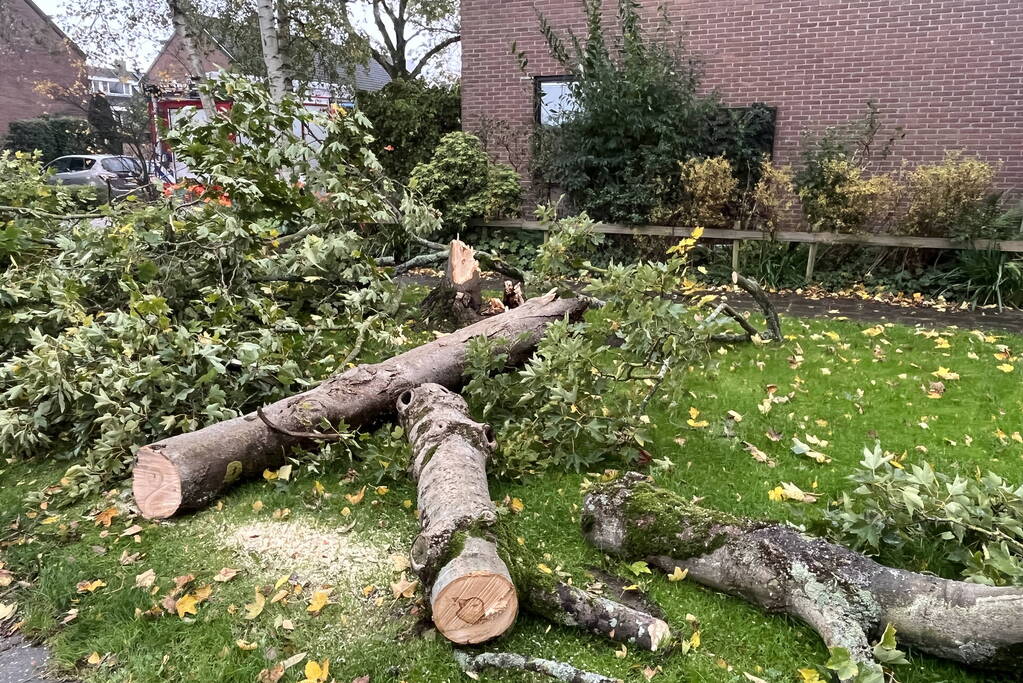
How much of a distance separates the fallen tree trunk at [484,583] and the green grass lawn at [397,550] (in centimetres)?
9

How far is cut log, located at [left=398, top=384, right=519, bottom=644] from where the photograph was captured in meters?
2.37

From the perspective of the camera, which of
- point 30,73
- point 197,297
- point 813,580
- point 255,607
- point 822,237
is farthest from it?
point 30,73

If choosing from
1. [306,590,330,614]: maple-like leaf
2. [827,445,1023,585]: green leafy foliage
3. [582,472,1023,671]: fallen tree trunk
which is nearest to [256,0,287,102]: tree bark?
[306,590,330,614]: maple-like leaf

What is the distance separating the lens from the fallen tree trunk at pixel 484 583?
7.77 ft

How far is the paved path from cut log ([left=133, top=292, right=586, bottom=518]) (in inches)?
32.1

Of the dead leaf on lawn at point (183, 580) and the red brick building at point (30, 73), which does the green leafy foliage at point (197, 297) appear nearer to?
the dead leaf on lawn at point (183, 580)

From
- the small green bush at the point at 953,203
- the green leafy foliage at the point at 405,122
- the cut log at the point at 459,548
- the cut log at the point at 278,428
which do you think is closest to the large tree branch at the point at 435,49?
the green leafy foliage at the point at 405,122

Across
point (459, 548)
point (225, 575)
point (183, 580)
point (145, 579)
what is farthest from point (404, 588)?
point (145, 579)

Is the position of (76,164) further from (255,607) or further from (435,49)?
(255,607)

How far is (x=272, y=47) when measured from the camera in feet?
31.7

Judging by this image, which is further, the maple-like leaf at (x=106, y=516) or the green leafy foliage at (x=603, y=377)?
the green leafy foliage at (x=603, y=377)

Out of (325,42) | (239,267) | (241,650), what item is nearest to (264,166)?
(239,267)

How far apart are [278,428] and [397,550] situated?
1.05 meters

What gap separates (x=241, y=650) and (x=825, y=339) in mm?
5645
